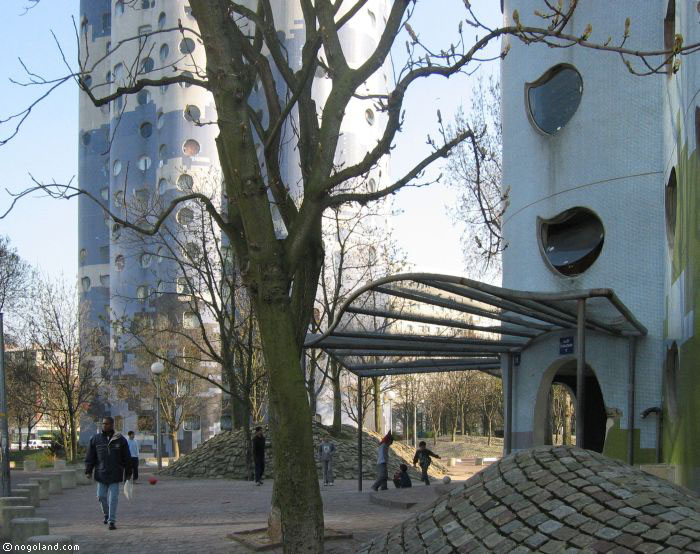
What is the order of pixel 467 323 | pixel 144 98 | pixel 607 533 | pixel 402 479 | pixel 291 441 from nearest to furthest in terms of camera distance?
pixel 607 533 → pixel 291 441 → pixel 467 323 → pixel 402 479 → pixel 144 98

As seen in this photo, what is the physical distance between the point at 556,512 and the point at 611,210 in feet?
31.6

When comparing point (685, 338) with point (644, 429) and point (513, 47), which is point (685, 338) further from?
point (513, 47)

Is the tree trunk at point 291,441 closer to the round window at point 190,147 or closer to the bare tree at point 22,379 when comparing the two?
the bare tree at point 22,379

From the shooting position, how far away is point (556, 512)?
7.97 m

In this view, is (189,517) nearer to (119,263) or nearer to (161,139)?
(119,263)

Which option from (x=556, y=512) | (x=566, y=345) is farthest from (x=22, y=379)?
(x=556, y=512)

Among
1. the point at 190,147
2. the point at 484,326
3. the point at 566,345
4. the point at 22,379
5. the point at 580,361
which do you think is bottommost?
the point at 22,379

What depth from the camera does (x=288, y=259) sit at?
392 inches

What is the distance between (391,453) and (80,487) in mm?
11326

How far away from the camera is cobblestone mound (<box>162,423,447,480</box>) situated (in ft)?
98.6

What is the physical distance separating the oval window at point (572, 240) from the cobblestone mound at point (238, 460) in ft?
42.9

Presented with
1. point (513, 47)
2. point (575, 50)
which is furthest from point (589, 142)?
point (513, 47)

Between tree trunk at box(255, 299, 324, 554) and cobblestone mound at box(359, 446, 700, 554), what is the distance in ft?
2.92

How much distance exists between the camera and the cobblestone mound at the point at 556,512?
7.16 m
